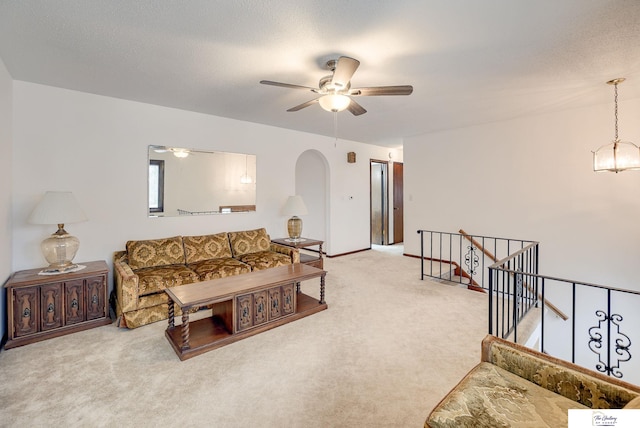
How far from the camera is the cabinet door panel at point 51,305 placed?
2.72m

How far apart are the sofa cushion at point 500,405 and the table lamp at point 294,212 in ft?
12.0

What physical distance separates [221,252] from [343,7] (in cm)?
330

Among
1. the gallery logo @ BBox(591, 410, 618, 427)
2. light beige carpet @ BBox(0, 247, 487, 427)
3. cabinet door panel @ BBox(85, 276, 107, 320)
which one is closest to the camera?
the gallery logo @ BBox(591, 410, 618, 427)

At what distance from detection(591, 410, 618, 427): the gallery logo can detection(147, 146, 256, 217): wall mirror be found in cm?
434

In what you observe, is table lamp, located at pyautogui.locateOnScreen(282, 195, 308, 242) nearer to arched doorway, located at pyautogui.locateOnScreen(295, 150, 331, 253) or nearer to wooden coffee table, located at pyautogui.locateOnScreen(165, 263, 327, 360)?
arched doorway, located at pyautogui.locateOnScreen(295, 150, 331, 253)

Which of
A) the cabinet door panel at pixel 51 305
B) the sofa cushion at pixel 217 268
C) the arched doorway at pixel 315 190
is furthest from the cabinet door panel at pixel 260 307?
the arched doorway at pixel 315 190

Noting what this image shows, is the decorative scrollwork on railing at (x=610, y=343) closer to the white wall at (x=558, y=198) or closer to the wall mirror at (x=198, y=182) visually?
the white wall at (x=558, y=198)

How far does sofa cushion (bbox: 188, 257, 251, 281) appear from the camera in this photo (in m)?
3.44

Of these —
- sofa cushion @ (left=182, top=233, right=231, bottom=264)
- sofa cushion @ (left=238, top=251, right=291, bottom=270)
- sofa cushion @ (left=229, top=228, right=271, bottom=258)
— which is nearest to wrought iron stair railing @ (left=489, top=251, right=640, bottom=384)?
sofa cushion @ (left=238, top=251, right=291, bottom=270)

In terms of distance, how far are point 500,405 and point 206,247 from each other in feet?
11.9

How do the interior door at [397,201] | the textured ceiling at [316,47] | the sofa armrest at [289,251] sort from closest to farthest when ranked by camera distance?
1. the textured ceiling at [316,47]
2. the sofa armrest at [289,251]
3. the interior door at [397,201]

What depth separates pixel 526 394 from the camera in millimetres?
1364

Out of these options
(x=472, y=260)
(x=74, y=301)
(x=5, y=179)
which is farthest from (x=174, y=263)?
(x=472, y=260)

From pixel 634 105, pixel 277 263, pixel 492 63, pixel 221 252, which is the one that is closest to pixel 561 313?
pixel 634 105
